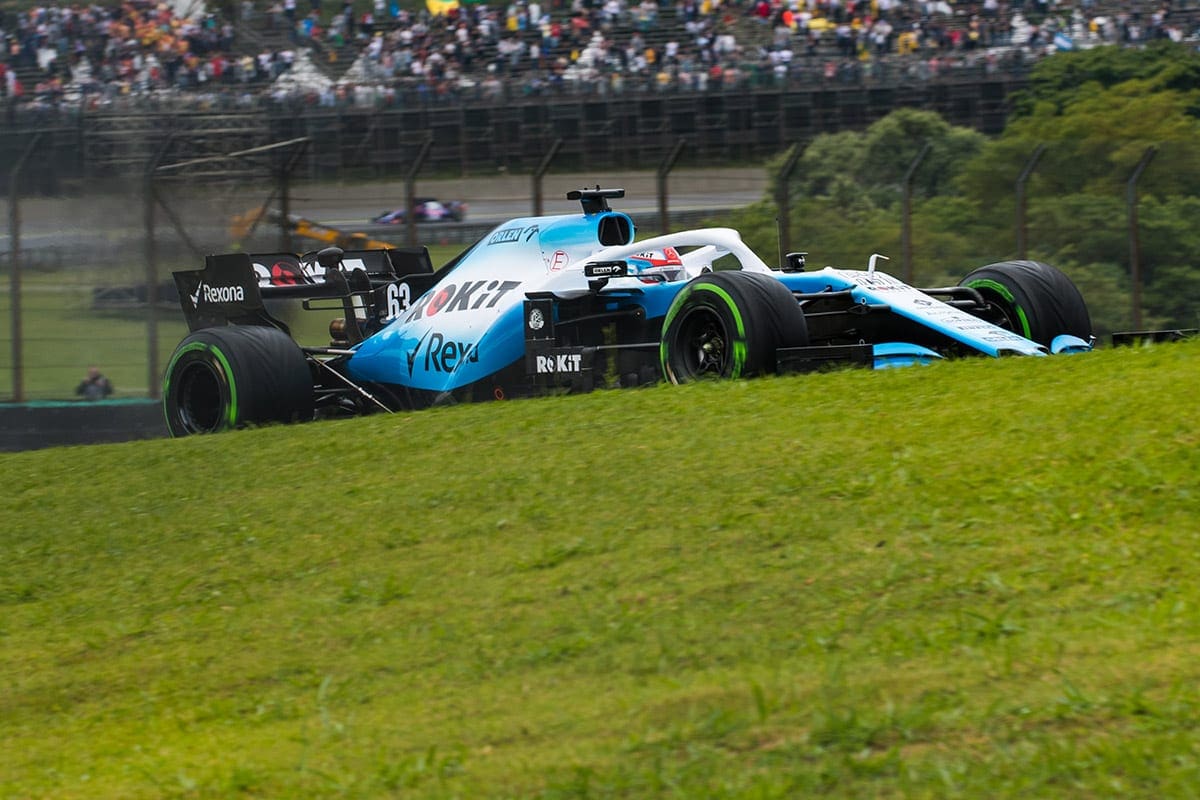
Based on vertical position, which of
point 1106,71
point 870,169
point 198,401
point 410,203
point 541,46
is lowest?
point 198,401

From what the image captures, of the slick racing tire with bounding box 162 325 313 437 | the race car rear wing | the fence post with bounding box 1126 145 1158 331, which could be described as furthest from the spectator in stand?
the fence post with bounding box 1126 145 1158 331

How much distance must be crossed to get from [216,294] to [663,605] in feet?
25.5

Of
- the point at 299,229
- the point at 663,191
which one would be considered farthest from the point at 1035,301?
the point at 299,229

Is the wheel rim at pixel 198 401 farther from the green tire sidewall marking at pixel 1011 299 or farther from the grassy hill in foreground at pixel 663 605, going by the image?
the green tire sidewall marking at pixel 1011 299

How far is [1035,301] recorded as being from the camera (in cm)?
990

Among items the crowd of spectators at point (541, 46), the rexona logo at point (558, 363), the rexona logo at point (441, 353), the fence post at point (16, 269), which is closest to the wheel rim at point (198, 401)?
the rexona logo at point (441, 353)

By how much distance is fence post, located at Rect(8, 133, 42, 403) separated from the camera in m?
15.2

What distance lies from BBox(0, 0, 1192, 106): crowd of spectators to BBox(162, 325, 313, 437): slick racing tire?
68.8ft

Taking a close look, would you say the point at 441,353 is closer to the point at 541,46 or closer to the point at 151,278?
the point at 151,278

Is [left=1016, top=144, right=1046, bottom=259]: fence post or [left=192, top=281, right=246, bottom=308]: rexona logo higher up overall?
[left=1016, top=144, right=1046, bottom=259]: fence post

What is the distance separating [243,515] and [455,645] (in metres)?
2.28

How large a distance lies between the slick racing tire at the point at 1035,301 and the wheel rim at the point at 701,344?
90.4 inches

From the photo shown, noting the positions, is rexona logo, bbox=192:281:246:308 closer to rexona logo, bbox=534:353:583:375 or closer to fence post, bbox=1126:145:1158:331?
rexona logo, bbox=534:353:583:375

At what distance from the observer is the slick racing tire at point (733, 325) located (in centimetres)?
828
